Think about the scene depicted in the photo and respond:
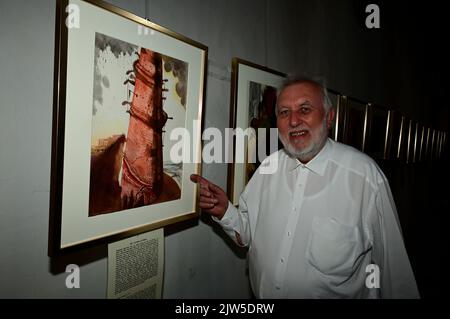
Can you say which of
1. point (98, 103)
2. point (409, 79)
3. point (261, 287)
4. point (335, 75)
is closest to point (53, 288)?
point (98, 103)

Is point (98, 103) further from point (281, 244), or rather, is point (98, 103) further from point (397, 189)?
point (397, 189)

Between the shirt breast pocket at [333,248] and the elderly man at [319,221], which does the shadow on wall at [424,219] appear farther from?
the shirt breast pocket at [333,248]

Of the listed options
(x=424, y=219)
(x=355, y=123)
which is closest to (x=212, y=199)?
(x=355, y=123)

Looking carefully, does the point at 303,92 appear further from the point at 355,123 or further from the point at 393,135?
the point at 393,135

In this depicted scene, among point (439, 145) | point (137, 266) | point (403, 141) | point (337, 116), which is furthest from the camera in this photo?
point (439, 145)

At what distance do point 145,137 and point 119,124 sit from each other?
0.41 ft

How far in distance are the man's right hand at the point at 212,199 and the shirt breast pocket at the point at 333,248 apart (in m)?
0.46

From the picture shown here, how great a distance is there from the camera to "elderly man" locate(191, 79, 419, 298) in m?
1.44

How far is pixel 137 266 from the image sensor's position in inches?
49.0

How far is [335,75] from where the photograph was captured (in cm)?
283

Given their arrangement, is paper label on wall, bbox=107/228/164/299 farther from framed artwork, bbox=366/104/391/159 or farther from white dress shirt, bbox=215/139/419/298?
framed artwork, bbox=366/104/391/159

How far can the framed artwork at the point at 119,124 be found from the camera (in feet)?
2.94

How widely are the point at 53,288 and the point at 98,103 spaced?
64cm

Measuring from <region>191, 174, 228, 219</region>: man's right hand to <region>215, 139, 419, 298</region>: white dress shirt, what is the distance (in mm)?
66
